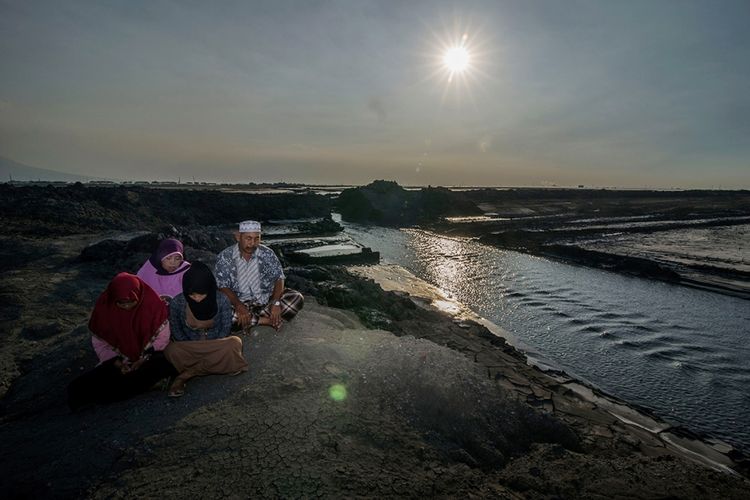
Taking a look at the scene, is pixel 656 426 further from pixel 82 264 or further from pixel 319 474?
pixel 82 264

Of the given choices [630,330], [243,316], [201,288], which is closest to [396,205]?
[630,330]

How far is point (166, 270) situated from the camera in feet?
16.5

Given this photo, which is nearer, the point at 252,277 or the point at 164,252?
the point at 164,252

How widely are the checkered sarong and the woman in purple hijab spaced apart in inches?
40.7

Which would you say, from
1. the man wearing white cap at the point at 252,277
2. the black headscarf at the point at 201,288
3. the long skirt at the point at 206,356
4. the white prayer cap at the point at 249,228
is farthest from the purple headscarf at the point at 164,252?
the long skirt at the point at 206,356

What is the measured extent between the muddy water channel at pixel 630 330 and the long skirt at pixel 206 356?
23.7 ft

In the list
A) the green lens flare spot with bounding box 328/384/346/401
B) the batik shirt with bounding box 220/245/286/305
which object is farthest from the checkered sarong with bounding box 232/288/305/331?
the green lens flare spot with bounding box 328/384/346/401

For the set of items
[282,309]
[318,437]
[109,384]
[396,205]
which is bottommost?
[318,437]

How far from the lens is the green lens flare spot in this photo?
3.97 meters

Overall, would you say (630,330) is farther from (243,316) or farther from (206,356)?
(206,356)

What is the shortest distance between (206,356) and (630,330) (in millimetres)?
11665

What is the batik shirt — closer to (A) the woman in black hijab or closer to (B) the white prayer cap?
(B) the white prayer cap

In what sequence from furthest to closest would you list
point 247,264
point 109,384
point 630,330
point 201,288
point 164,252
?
1. point 630,330
2. point 247,264
3. point 164,252
4. point 201,288
5. point 109,384

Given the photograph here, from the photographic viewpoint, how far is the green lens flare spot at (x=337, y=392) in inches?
156
